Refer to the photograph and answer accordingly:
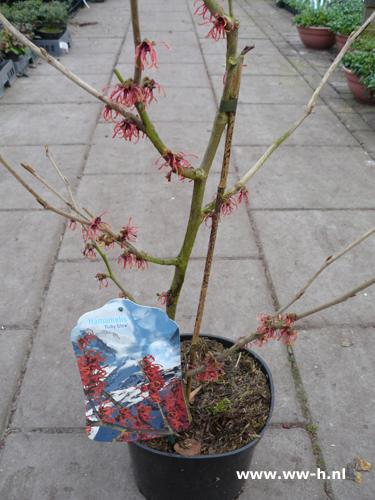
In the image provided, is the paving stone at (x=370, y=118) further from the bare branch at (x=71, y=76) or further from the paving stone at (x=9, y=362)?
the bare branch at (x=71, y=76)

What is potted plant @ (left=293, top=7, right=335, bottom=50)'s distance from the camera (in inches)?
299

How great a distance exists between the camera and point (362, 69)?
523 centimetres

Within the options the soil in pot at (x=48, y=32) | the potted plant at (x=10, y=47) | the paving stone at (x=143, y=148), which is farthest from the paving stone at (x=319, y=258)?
the soil in pot at (x=48, y=32)

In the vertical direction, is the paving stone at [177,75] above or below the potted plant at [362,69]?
below

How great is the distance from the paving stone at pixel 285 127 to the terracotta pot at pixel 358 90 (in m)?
0.50

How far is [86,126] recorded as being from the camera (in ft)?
16.9

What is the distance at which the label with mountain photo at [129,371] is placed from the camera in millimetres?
1353

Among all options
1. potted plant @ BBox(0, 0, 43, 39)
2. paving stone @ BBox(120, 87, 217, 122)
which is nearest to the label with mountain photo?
paving stone @ BBox(120, 87, 217, 122)

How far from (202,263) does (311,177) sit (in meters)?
1.76

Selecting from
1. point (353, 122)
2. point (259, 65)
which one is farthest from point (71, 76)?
point (259, 65)

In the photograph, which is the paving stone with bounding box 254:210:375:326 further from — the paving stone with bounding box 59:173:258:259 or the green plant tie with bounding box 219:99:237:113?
the green plant tie with bounding box 219:99:237:113

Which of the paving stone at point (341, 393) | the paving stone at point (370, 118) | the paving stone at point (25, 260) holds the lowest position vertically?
the paving stone at point (25, 260)

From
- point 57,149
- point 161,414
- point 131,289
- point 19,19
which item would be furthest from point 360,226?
point 19,19

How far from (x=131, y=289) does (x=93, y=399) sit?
1.55 m
